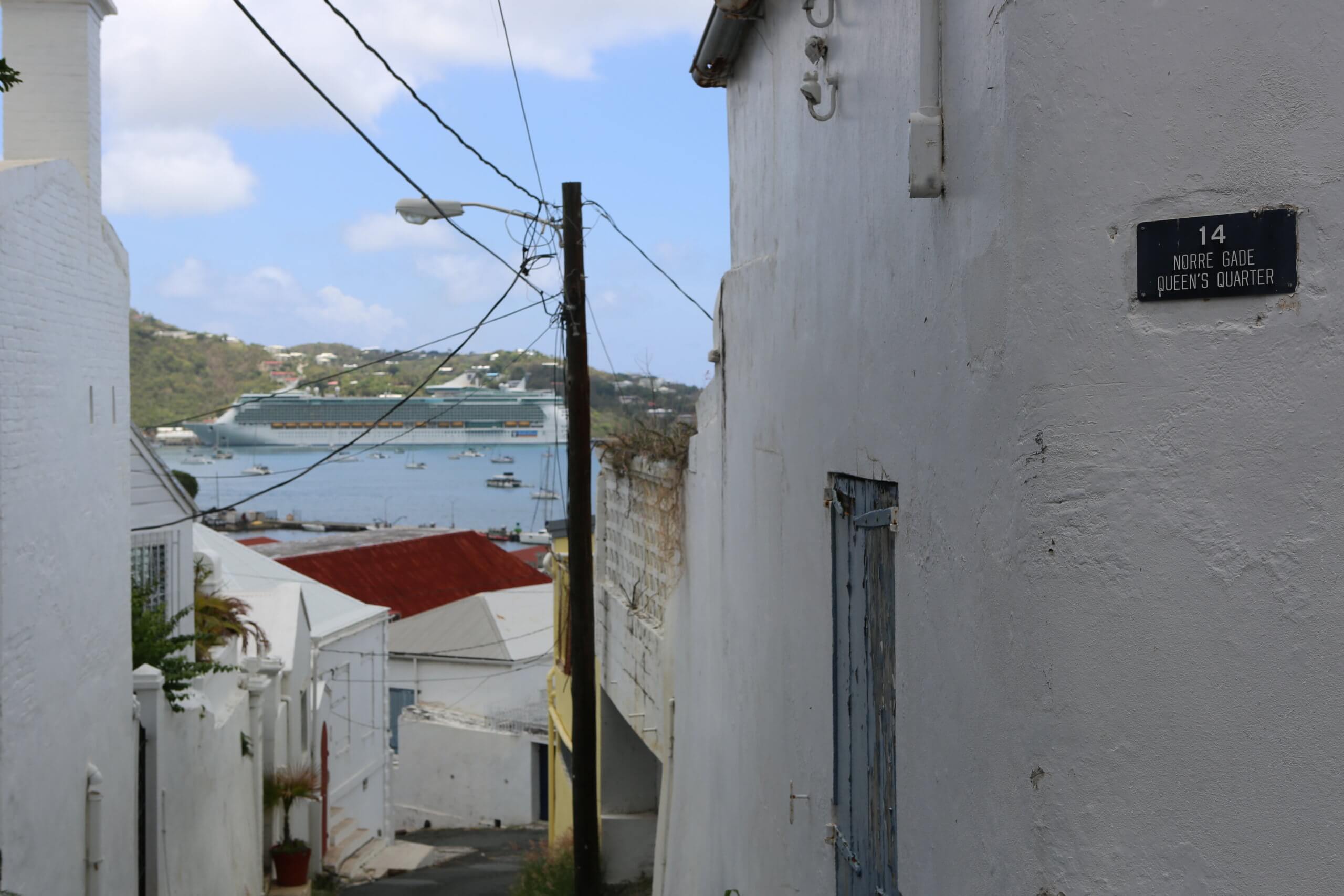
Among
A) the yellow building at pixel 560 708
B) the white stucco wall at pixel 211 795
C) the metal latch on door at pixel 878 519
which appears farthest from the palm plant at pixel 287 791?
the metal latch on door at pixel 878 519

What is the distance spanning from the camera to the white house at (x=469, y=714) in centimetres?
3350

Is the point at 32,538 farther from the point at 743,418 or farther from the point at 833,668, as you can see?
the point at 833,668

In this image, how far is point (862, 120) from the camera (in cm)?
489

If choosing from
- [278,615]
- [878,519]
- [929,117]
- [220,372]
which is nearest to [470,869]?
[278,615]

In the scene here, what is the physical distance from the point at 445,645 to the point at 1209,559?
111 ft

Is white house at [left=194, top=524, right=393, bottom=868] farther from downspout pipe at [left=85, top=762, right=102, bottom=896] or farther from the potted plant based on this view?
downspout pipe at [left=85, top=762, right=102, bottom=896]

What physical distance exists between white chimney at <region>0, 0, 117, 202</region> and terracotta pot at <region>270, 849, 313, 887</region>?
12.2m

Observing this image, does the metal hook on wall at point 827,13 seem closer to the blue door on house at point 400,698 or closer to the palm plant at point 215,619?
the palm plant at point 215,619

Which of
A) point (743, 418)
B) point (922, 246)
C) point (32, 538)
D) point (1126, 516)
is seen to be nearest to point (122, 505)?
→ point (32, 538)

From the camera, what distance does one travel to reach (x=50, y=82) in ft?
36.5

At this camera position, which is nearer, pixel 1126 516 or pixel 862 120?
pixel 1126 516

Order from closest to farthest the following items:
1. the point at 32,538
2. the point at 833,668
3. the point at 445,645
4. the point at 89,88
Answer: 1. the point at 833,668
2. the point at 32,538
3. the point at 89,88
4. the point at 445,645

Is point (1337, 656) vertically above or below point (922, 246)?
below

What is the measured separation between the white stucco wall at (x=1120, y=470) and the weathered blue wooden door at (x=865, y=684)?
1.49 feet
